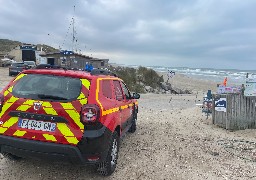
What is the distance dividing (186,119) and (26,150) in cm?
885

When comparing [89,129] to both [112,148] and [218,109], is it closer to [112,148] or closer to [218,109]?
[112,148]

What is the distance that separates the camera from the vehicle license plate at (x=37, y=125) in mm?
5027

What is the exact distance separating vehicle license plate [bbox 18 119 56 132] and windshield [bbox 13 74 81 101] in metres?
0.39

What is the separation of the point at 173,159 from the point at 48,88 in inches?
132

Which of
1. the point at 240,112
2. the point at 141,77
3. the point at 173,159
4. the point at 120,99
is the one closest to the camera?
the point at 120,99

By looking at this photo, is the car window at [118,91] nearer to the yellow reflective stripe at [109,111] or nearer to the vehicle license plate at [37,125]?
the yellow reflective stripe at [109,111]

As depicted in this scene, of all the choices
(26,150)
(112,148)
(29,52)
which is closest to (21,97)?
(26,150)

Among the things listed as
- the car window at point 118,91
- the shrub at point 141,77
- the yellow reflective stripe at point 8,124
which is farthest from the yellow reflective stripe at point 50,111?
the shrub at point 141,77

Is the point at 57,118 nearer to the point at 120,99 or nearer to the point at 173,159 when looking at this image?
the point at 120,99

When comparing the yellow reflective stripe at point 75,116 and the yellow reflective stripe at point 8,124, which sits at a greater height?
the yellow reflective stripe at point 75,116

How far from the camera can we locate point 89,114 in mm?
5020

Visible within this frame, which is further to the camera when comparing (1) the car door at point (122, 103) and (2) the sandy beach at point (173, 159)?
(1) the car door at point (122, 103)

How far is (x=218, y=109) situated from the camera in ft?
36.6

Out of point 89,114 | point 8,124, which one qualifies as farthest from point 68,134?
point 8,124
